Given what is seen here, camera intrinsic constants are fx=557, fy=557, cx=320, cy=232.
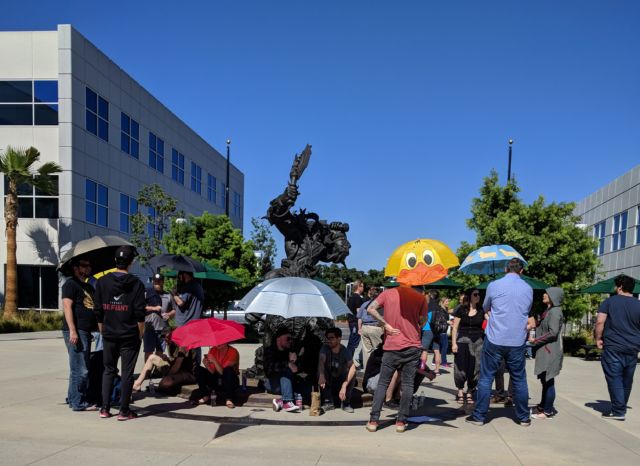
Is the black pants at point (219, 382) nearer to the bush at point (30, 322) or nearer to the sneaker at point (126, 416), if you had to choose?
the sneaker at point (126, 416)

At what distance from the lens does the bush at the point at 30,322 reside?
797 inches

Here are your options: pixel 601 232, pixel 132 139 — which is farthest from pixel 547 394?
pixel 601 232

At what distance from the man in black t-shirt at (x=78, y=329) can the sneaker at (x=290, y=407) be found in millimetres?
2306

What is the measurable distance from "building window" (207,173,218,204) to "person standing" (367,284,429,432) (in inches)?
1631

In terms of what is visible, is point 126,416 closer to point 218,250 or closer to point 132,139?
point 218,250

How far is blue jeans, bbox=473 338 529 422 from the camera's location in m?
6.38

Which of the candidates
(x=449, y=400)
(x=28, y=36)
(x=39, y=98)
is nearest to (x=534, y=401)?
(x=449, y=400)

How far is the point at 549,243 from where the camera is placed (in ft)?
55.3

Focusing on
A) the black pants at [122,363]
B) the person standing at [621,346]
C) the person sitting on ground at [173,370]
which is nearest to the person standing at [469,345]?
the person standing at [621,346]

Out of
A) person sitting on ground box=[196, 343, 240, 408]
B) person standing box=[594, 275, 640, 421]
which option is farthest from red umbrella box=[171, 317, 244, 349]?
person standing box=[594, 275, 640, 421]

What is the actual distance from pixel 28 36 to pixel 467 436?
88.5 ft

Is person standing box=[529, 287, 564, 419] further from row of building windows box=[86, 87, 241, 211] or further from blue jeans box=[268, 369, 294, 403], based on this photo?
row of building windows box=[86, 87, 241, 211]

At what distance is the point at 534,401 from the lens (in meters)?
8.33

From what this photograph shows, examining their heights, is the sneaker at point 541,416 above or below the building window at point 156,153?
below
